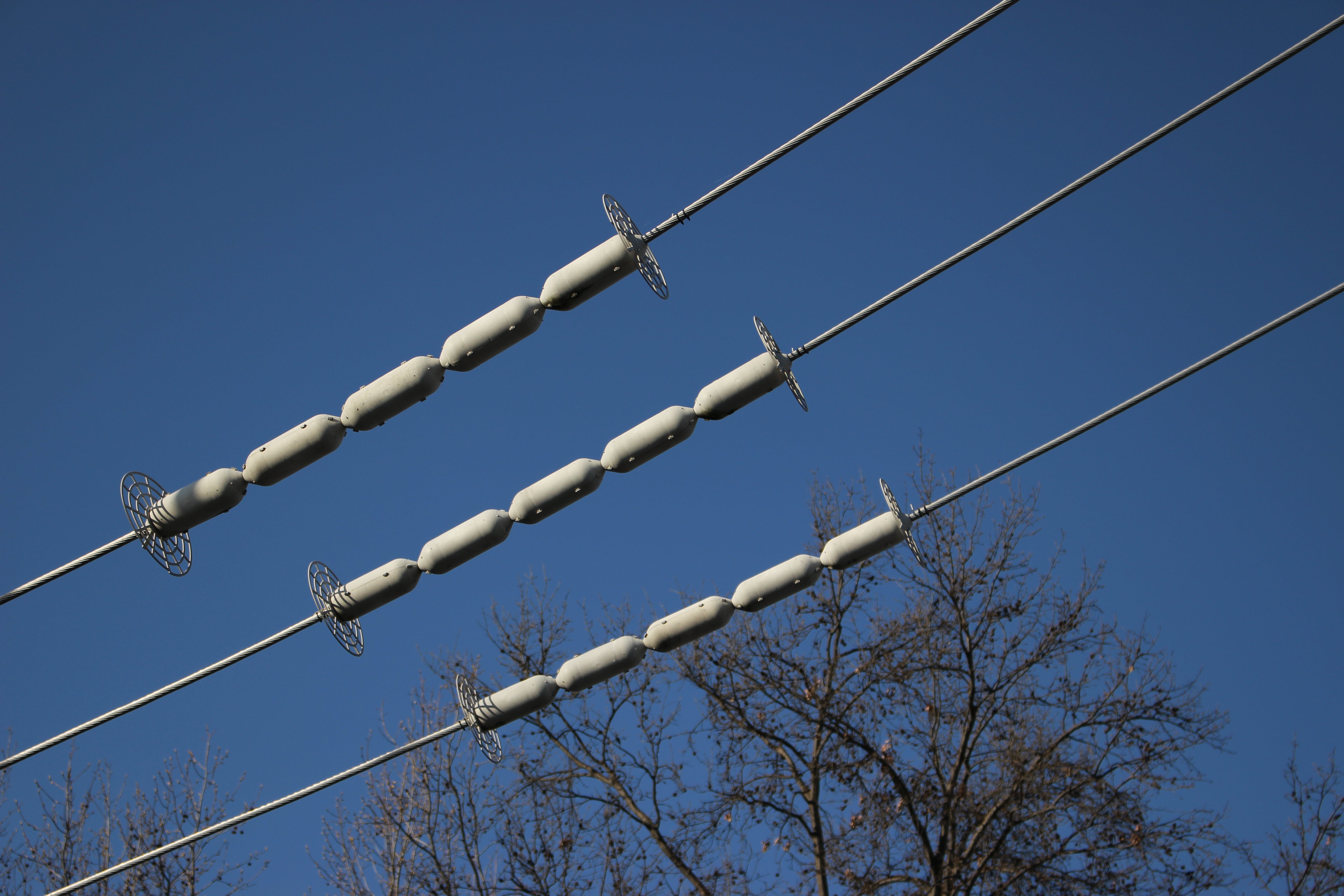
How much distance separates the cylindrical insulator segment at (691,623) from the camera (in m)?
6.55

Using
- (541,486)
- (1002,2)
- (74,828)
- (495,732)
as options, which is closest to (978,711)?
(495,732)

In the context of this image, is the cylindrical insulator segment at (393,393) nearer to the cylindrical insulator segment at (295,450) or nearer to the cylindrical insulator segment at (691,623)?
the cylindrical insulator segment at (295,450)

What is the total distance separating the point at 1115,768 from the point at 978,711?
1.81 m

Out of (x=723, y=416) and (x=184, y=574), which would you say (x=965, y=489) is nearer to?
(x=723, y=416)

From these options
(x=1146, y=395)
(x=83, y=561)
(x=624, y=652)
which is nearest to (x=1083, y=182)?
(x=1146, y=395)

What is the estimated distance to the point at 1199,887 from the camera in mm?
14242

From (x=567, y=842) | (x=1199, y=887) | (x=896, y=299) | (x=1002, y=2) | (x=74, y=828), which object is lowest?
(x=1199, y=887)

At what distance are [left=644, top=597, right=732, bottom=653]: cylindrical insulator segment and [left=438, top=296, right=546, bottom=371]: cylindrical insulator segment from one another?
1792mm

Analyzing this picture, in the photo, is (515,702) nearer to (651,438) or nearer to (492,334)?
(651,438)

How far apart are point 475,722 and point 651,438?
6.95 ft

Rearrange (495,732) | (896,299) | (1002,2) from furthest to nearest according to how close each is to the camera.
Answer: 1. (495,732)
2. (896,299)
3. (1002,2)

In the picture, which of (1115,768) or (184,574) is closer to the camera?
(184,574)

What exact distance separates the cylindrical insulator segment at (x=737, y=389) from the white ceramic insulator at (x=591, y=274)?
778 mm

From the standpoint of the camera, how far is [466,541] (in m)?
6.34
